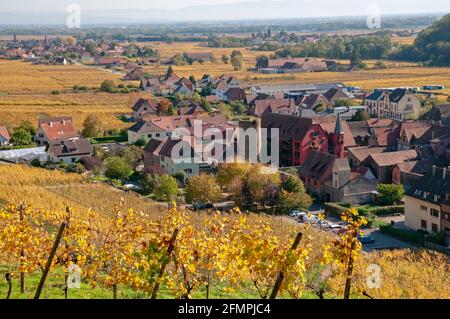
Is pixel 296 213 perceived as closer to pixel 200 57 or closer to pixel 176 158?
pixel 176 158

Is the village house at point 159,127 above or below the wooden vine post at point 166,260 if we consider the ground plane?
below

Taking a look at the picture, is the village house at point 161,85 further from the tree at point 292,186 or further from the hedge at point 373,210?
the hedge at point 373,210

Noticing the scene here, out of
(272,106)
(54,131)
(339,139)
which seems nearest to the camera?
(339,139)

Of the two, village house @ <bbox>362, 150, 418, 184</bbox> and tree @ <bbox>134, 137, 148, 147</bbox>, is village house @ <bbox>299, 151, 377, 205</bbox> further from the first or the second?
tree @ <bbox>134, 137, 148, 147</bbox>

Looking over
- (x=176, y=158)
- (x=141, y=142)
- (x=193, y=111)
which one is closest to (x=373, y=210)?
(x=176, y=158)

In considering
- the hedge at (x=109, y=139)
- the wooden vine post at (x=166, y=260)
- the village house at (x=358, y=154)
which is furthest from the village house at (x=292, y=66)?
the wooden vine post at (x=166, y=260)

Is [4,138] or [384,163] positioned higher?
[384,163]
